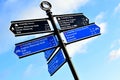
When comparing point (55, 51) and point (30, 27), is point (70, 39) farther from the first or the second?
point (30, 27)

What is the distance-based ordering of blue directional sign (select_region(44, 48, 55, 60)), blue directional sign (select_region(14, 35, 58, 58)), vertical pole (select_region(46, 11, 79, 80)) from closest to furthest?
blue directional sign (select_region(14, 35, 58, 58)) < vertical pole (select_region(46, 11, 79, 80)) < blue directional sign (select_region(44, 48, 55, 60))

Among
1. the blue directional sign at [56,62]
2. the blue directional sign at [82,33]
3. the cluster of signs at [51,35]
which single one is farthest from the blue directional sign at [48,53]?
the blue directional sign at [82,33]

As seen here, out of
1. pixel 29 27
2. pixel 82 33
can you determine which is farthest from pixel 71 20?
→ pixel 29 27

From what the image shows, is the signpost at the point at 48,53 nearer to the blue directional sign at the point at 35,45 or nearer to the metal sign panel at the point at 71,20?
the blue directional sign at the point at 35,45

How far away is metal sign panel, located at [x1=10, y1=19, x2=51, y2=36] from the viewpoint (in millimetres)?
7098

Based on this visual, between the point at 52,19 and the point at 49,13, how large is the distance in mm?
186

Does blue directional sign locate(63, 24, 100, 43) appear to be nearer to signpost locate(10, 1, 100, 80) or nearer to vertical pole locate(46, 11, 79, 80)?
signpost locate(10, 1, 100, 80)

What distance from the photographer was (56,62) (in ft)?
24.4

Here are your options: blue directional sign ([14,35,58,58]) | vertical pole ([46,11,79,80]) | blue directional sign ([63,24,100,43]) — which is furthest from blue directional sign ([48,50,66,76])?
blue directional sign ([63,24,100,43])

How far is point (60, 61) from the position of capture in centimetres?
732

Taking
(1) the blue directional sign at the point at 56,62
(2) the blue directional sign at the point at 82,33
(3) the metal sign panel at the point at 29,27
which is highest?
(3) the metal sign panel at the point at 29,27

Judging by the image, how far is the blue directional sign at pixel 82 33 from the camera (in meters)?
7.64

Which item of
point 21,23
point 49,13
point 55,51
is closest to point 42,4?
point 49,13

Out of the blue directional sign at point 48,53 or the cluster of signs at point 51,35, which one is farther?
the blue directional sign at point 48,53
